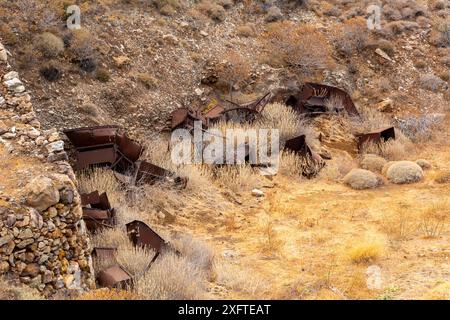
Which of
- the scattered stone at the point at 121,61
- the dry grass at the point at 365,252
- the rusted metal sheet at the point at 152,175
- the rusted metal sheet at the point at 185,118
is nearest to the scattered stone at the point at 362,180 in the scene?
the rusted metal sheet at the point at 185,118

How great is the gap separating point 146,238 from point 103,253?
2.76 feet

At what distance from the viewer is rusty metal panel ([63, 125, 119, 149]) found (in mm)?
10375

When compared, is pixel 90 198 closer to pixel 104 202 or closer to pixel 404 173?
pixel 104 202

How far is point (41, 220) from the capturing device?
21.3ft

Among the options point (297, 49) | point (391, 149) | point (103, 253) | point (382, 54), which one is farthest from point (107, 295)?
point (382, 54)

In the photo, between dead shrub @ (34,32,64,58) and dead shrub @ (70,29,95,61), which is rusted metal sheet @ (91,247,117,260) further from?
dead shrub @ (70,29,95,61)

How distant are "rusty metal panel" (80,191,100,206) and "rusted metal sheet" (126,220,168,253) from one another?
1.04 metres

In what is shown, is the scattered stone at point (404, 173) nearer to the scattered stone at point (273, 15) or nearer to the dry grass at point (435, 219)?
the dry grass at point (435, 219)

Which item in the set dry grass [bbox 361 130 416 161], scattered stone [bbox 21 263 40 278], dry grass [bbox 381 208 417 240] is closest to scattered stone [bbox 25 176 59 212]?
scattered stone [bbox 21 263 40 278]

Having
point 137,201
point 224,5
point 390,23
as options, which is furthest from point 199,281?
point 390,23

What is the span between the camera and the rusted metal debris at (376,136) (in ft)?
46.5

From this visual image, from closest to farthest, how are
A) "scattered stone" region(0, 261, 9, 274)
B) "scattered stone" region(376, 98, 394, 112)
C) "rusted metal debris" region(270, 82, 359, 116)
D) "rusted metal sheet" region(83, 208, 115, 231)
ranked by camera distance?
"scattered stone" region(0, 261, 9, 274) < "rusted metal sheet" region(83, 208, 115, 231) < "rusted metal debris" region(270, 82, 359, 116) < "scattered stone" region(376, 98, 394, 112)
